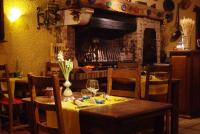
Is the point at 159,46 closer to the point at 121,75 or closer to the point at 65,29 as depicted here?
the point at 65,29

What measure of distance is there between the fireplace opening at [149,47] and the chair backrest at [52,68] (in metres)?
2.86

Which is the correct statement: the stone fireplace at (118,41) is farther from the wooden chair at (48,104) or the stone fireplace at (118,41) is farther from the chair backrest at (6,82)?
the wooden chair at (48,104)

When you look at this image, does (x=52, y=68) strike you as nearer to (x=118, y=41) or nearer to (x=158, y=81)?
(x=158, y=81)

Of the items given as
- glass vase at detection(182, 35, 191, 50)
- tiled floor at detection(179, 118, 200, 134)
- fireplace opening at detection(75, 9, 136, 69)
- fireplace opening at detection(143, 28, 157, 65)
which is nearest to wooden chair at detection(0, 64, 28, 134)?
fireplace opening at detection(75, 9, 136, 69)

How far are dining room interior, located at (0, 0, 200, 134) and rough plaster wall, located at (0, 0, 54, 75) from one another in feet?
0.06

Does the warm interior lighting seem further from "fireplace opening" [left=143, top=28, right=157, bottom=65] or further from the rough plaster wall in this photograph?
"fireplace opening" [left=143, top=28, right=157, bottom=65]

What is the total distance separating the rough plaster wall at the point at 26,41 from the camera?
5.50 metres

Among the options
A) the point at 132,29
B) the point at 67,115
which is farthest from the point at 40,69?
the point at 67,115

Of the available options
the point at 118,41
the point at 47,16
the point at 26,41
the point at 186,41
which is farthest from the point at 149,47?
the point at 26,41

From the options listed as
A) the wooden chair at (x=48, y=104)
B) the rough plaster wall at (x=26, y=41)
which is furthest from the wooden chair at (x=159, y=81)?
the rough plaster wall at (x=26, y=41)

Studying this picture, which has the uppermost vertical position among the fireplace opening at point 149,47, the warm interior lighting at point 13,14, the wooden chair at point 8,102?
the warm interior lighting at point 13,14

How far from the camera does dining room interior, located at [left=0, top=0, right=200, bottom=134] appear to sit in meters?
2.54

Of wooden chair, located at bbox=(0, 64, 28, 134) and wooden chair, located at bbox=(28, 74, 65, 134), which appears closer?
wooden chair, located at bbox=(28, 74, 65, 134)

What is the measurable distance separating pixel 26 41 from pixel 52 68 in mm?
776
